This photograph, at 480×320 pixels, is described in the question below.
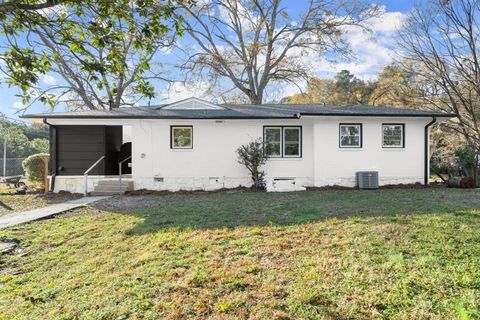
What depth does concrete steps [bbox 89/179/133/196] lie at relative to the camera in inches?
476

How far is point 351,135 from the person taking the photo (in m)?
12.5

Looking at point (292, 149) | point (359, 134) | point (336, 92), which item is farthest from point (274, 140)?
point (336, 92)

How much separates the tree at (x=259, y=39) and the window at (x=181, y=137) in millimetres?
13192

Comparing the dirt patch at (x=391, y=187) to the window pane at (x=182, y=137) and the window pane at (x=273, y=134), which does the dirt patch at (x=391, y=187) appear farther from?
the window pane at (x=182, y=137)

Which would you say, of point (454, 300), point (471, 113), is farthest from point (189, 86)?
point (454, 300)

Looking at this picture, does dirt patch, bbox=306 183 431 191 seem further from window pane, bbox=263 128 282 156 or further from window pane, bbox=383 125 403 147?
window pane, bbox=263 128 282 156

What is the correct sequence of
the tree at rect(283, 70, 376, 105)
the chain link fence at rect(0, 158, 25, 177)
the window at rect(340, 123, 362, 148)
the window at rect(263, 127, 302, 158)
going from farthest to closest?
the tree at rect(283, 70, 376, 105) < the chain link fence at rect(0, 158, 25, 177) < the window at rect(263, 127, 302, 158) < the window at rect(340, 123, 362, 148)

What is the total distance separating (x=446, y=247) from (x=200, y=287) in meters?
3.32

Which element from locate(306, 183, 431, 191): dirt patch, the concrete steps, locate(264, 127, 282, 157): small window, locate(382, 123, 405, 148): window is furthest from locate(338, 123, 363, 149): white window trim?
the concrete steps

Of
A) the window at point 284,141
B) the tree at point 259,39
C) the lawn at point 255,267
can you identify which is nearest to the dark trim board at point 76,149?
the lawn at point 255,267

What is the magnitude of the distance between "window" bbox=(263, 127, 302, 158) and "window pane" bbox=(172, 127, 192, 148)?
125 inches

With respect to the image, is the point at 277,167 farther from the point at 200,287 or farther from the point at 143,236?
the point at 200,287

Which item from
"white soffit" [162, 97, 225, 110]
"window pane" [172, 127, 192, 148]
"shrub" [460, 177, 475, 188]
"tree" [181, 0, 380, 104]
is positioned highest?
"tree" [181, 0, 380, 104]

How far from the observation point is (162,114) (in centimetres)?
1222
